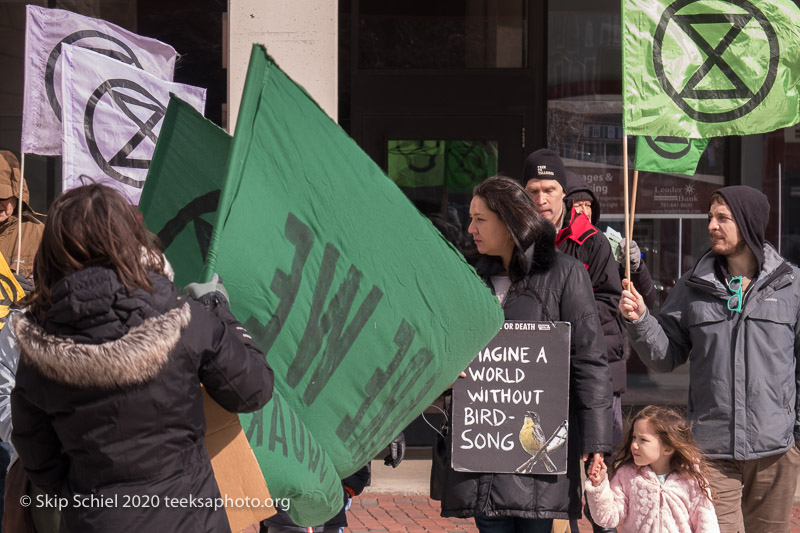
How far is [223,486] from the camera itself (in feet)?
9.89

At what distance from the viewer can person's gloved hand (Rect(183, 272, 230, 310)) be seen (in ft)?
9.41

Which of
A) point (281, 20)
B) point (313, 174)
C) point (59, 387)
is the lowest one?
point (59, 387)

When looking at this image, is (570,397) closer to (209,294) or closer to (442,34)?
(209,294)

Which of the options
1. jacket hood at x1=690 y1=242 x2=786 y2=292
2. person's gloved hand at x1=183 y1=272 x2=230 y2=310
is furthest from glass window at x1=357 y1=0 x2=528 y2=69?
person's gloved hand at x1=183 y1=272 x2=230 y2=310

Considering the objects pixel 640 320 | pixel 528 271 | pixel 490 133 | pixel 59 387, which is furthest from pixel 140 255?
pixel 490 133

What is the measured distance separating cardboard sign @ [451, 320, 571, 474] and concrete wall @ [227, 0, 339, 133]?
312 centimetres

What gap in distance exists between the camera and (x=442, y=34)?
340 inches

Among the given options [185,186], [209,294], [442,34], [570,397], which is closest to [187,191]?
[185,186]

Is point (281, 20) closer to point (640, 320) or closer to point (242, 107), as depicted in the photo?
point (640, 320)

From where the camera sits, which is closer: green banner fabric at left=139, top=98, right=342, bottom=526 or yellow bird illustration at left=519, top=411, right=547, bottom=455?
green banner fabric at left=139, top=98, right=342, bottom=526

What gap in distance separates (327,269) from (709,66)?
8.89ft

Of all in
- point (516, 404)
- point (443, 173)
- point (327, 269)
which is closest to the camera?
point (327, 269)

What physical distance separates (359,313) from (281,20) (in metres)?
4.31

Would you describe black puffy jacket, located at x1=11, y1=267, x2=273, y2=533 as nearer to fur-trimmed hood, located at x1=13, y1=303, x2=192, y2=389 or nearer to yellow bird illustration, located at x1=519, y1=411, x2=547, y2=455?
fur-trimmed hood, located at x1=13, y1=303, x2=192, y2=389
